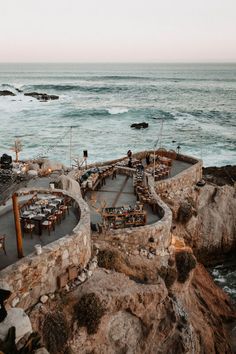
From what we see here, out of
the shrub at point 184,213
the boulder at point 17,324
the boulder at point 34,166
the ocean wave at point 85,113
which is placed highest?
the boulder at point 17,324

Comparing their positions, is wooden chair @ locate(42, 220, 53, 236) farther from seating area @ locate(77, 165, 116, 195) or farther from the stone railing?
seating area @ locate(77, 165, 116, 195)

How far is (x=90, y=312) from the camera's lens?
33.2 feet

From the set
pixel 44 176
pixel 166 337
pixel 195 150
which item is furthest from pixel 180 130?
pixel 166 337

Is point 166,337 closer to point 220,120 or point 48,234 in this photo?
point 48,234

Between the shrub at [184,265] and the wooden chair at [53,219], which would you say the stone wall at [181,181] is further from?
the wooden chair at [53,219]

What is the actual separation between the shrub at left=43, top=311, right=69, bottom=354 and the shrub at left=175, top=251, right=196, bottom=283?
253 inches

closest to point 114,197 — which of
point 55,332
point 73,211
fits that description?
point 73,211

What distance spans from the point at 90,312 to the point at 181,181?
1274 cm

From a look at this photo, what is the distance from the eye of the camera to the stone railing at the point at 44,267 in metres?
9.10

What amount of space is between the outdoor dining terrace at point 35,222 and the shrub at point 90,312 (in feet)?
7.54

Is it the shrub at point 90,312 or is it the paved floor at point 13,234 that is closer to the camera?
the shrub at point 90,312

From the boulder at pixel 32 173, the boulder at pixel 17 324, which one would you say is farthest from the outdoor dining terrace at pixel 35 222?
the boulder at pixel 32 173

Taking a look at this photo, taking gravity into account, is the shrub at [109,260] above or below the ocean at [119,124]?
above

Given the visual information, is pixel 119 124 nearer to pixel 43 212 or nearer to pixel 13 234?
pixel 43 212
